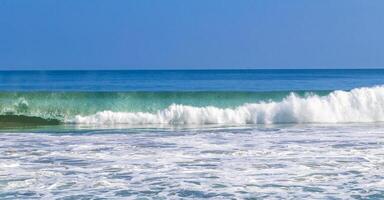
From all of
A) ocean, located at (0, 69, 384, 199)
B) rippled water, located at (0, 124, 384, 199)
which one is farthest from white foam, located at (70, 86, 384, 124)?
rippled water, located at (0, 124, 384, 199)

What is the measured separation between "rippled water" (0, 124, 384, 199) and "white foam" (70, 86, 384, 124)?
6.29 meters

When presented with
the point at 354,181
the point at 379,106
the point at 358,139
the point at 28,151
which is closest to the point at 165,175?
the point at 354,181

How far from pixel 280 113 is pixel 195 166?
1165 centimetres

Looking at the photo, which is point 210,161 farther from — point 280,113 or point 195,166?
point 280,113

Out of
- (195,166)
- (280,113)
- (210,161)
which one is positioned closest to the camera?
(195,166)

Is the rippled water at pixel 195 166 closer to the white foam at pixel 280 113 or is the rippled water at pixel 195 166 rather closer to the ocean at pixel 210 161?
the ocean at pixel 210 161

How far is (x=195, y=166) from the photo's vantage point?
9.92m

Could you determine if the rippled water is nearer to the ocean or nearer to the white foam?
the ocean

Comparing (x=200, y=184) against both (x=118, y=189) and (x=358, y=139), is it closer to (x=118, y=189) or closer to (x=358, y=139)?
(x=118, y=189)

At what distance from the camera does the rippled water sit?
811 centimetres

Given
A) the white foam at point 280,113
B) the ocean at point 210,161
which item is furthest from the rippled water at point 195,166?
the white foam at point 280,113

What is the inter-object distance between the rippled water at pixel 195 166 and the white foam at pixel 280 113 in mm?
6288

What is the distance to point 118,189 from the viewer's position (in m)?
8.27

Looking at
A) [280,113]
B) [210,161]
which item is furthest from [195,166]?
[280,113]
